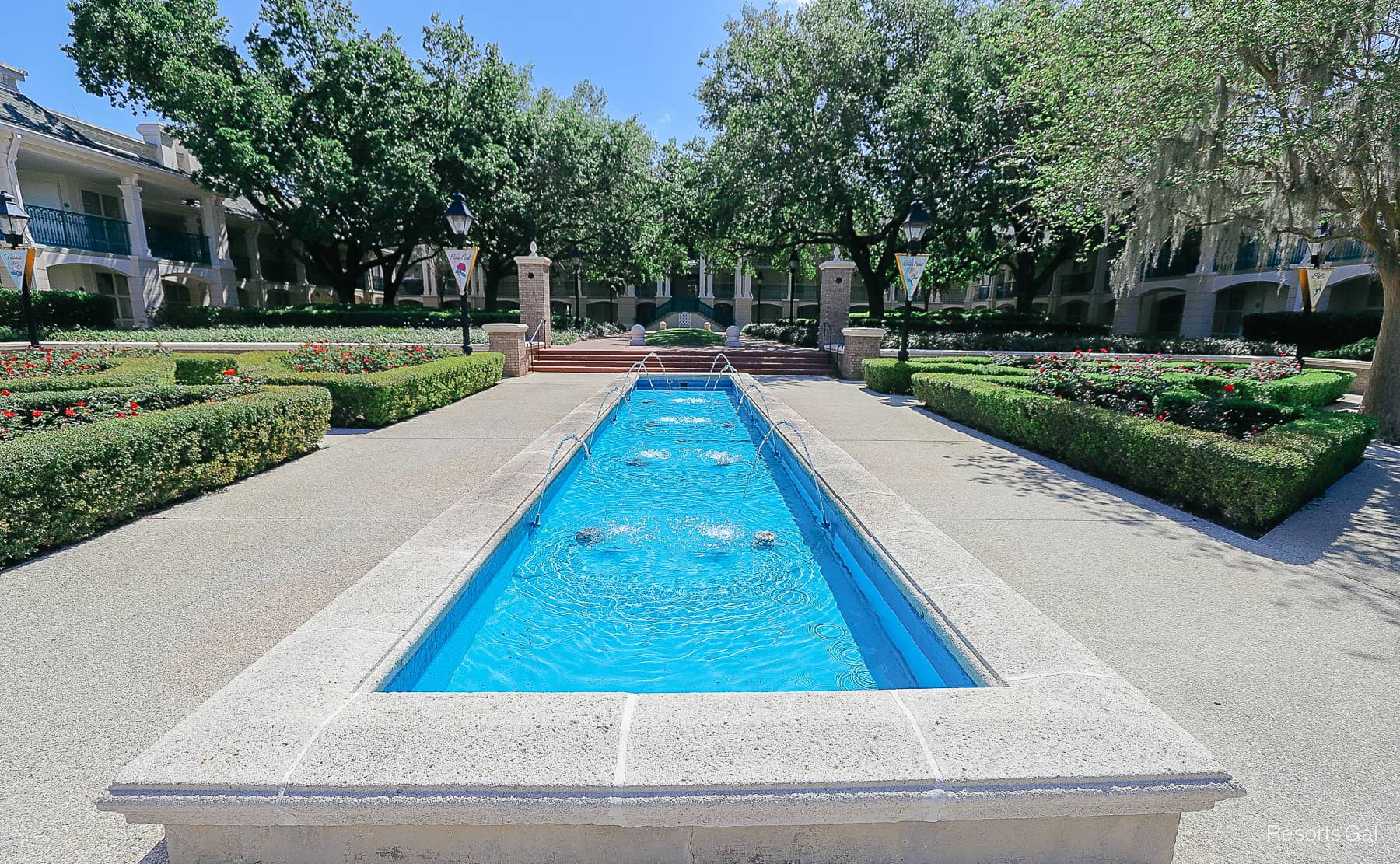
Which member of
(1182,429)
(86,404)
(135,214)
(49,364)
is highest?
(135,214)

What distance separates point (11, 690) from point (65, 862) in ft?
4.64

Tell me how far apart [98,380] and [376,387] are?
3.27m

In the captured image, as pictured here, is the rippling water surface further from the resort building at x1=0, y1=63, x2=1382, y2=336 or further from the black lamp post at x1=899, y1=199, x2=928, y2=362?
the resort building at x1=0, y1=63, x2=1382, y2=336

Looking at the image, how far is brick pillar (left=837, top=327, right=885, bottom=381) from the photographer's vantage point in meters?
15.6

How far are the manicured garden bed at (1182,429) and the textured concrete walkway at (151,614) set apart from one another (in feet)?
22.5

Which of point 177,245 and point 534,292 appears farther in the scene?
point 177,245

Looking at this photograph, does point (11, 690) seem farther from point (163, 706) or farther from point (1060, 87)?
point (1060, 87)

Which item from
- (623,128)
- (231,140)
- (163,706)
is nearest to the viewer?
(163,706)

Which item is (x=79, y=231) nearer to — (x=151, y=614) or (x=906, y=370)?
(x=151, y=614)

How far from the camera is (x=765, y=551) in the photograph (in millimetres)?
5004

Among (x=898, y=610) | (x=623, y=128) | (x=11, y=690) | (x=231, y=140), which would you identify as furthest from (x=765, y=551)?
(x=623, y=128)

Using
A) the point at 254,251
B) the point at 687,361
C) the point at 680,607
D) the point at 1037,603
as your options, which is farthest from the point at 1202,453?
the point at 254,251

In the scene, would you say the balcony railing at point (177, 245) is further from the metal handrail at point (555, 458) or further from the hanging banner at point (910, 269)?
the hanging banner at point (910, 269)

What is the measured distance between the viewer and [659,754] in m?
2.00
